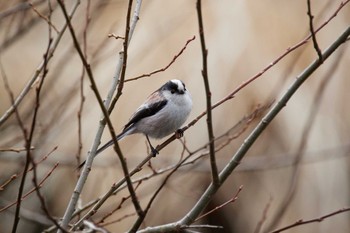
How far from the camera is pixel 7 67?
566 centimetres

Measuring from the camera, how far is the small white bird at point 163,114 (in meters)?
3.75

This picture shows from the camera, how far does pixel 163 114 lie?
3.78 metres

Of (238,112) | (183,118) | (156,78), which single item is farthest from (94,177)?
(183,118)

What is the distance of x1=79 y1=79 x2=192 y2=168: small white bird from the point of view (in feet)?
12.3

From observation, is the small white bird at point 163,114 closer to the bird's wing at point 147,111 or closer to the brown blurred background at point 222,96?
the bird's wing at point 147,111

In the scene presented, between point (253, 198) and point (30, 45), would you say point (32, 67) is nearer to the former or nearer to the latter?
point (30, 45)

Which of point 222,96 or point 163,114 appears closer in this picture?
point 163,114

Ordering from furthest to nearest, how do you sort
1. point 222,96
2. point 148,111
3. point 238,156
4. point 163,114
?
point 222,96
point 148,111
point 163,114
point 238,156

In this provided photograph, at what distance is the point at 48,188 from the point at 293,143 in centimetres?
241

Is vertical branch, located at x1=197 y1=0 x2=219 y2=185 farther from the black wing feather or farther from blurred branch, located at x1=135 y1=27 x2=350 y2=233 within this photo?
the black wing feather

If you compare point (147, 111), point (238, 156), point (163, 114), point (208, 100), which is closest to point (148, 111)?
point (147, 111)

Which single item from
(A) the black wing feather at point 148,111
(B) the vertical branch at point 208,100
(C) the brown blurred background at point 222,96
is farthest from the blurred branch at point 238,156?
(C) the brown blurred background at point 222,96

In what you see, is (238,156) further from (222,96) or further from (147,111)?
(222,96)

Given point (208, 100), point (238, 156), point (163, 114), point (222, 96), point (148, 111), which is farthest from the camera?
point (222, 96)
